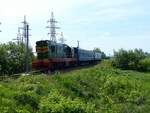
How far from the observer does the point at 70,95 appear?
3083 centimetres

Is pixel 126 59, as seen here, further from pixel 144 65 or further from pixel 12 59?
pixel 12 59

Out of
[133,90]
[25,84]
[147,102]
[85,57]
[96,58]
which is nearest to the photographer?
[25,84]

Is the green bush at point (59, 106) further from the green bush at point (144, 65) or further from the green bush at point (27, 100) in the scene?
the green bush at point (144, 65)

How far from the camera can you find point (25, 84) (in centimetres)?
2795

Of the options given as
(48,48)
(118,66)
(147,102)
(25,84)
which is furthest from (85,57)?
(25,84)

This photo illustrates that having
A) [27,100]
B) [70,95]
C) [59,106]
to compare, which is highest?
[27,100]

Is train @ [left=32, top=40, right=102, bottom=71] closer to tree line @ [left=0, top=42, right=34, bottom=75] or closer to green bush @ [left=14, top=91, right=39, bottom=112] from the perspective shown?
tree line @ [left=0, top=42, right=34, bottom=75]

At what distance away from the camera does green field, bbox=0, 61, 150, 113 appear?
80.0ft

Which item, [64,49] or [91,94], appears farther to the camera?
[64,49]

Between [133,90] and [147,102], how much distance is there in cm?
456

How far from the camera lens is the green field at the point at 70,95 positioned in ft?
80.0

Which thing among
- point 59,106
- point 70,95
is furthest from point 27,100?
point 70,95

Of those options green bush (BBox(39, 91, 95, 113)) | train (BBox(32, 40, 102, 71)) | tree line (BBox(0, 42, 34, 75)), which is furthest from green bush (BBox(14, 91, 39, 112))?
tree line (BBox(0, 42, 34, 75))

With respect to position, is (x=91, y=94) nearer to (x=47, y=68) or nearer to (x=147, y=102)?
(x=147, y=102)
